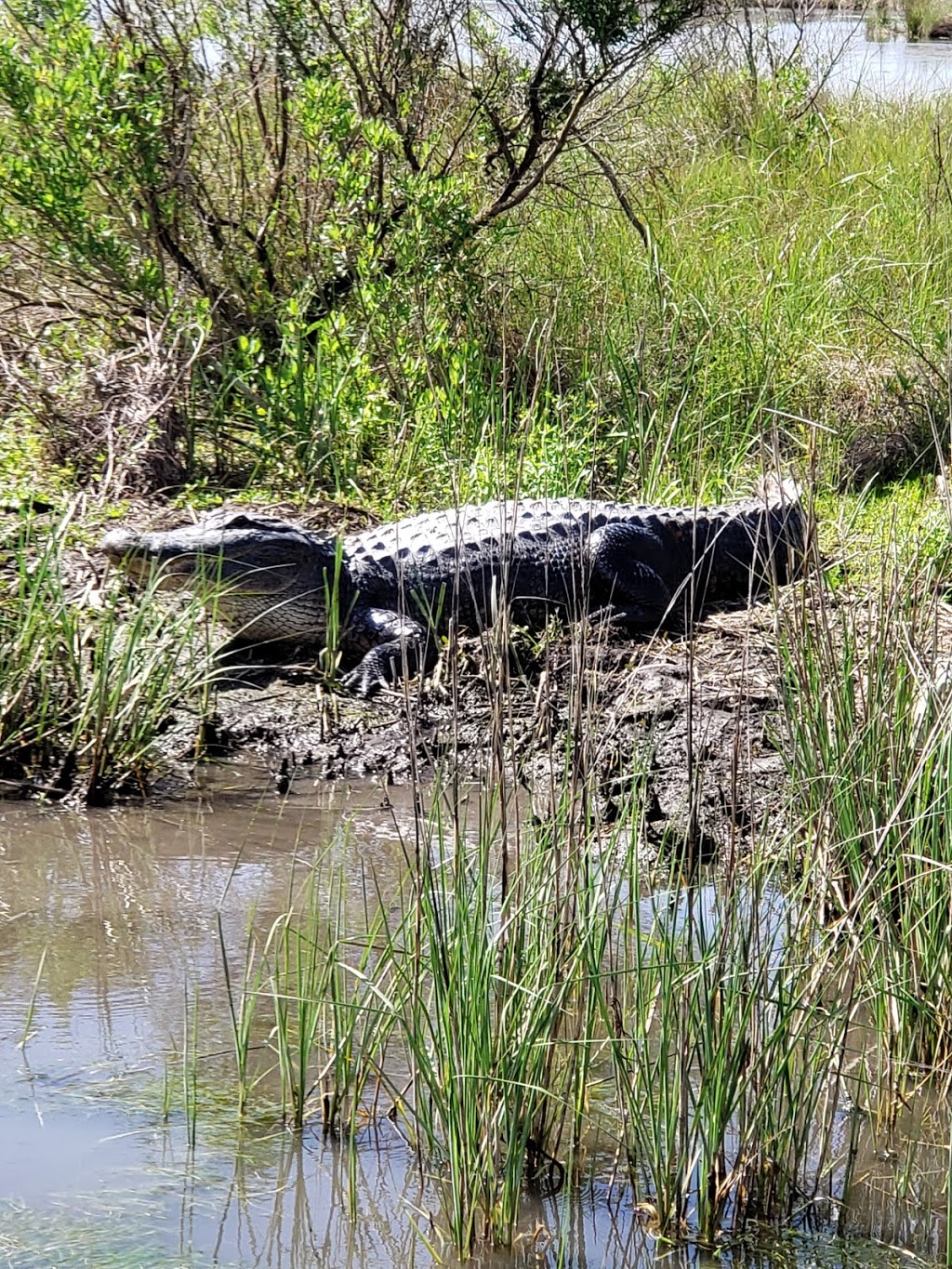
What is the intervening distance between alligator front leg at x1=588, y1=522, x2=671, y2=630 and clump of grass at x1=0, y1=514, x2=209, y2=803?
1652 mm

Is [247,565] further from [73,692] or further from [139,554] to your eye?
[73,692]

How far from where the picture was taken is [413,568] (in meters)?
5.11

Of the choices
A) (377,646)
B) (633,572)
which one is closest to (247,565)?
(377,646)

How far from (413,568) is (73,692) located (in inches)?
53.6

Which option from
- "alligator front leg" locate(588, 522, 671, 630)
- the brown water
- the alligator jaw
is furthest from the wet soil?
the brown water

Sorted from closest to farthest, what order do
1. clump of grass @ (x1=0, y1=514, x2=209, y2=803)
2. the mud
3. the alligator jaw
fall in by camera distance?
1. the mud
2. clump of grass @ (x1=0, y1=514, x2=209, y2=803)
3. the alligator jaw

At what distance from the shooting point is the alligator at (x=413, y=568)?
4.89m

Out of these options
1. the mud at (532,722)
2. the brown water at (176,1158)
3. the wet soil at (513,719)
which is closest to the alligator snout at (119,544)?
the wet soil at (513,719)

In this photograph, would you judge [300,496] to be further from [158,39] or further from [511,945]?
[511,945]

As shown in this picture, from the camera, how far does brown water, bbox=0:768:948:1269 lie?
7.65 feet

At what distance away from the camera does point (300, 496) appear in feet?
19.0

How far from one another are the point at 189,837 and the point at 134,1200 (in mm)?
1591

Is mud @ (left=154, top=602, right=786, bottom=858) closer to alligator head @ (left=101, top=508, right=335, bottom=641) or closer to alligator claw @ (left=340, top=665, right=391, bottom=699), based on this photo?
alligator claw @ (left=340, top=665, right=391, bottom=699)

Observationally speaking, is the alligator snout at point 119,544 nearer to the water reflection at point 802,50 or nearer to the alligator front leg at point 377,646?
the alligator front leg at point 377,646
